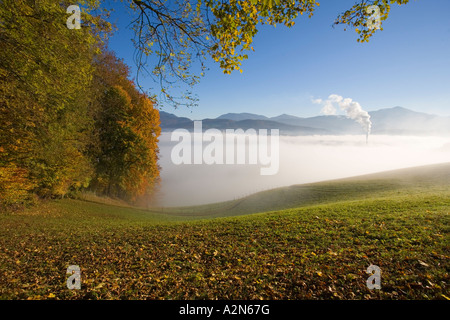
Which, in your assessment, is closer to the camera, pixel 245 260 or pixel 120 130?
pixel 245 260

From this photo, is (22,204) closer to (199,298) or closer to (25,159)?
(25,159)

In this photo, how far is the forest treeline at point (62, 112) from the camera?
711cm

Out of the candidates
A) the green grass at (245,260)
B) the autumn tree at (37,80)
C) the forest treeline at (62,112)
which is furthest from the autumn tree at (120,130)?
the green grass at (245,260)

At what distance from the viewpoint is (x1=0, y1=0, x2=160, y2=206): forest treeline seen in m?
7.11

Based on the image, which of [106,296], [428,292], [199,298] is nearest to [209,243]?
[199,298]

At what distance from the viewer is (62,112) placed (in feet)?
55.5

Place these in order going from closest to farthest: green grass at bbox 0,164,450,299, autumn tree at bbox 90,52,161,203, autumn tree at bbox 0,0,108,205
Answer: green grass at bbox 0,164,450,299, autumn tree at bbox 0,0,108,205, autumn tree at bbox 90,52,161,203

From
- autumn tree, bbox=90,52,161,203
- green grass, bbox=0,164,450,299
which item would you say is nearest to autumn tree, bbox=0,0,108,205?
green grass, bbox=0,164,450,299

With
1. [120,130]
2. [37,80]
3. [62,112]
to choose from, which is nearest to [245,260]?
[37,80]

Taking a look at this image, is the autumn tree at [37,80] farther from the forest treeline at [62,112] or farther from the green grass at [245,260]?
the green grass at [245,260]

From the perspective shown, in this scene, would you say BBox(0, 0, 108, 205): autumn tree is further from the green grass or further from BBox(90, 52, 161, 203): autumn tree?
BBox(90, 52, 161, 203): autumn tree

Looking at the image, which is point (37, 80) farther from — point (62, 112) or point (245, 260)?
point (62, 112)

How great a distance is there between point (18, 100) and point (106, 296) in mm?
8905

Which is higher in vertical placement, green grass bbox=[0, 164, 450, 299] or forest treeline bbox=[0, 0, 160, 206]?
forest treeline bbox=[0, 0, 160, 206]
